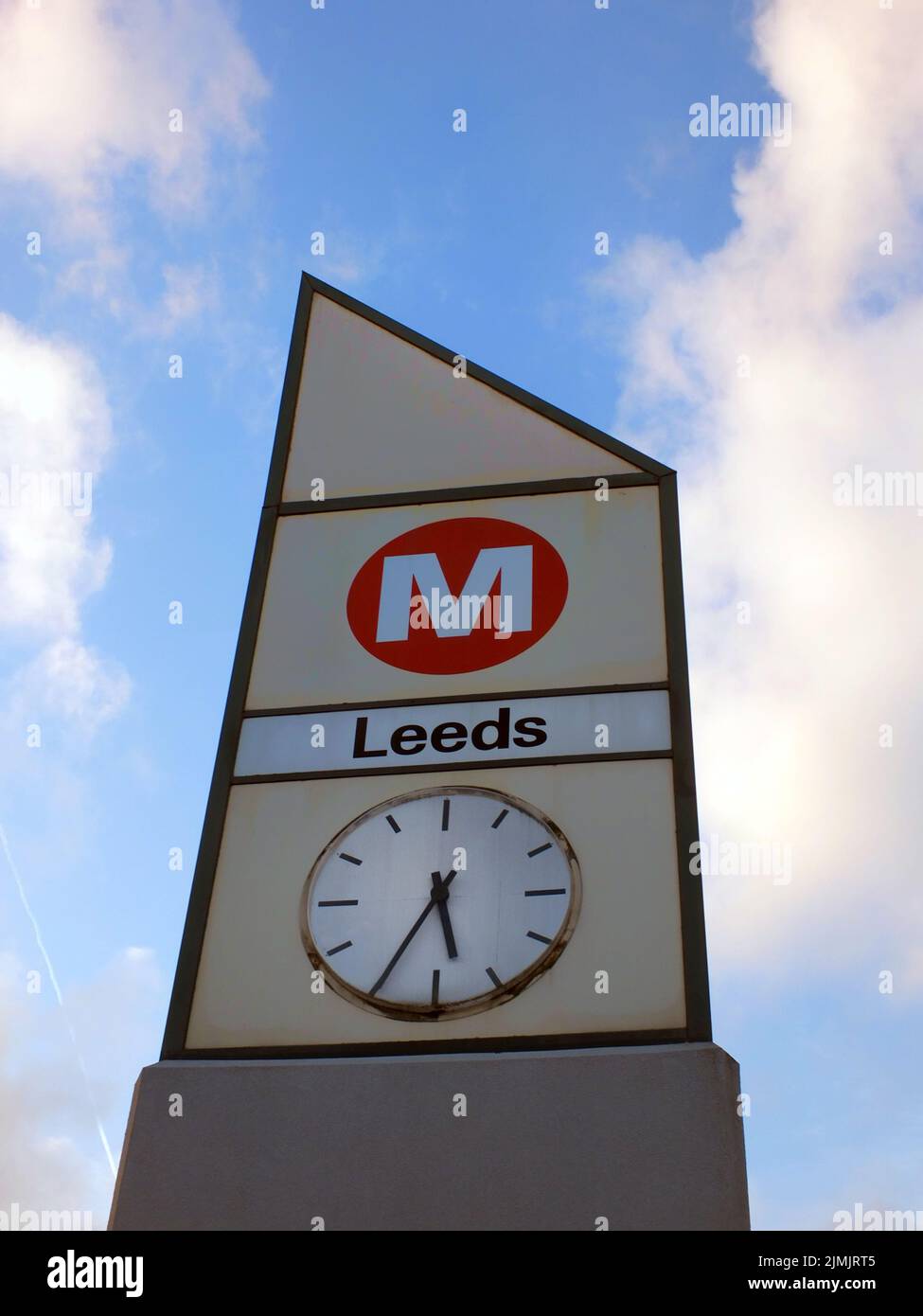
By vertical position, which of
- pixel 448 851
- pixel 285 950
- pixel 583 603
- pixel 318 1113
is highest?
pixel 583 603

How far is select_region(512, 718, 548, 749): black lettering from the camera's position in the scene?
7922 mm

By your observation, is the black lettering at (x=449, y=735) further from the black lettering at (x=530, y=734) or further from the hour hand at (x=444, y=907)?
the hour hand at (x=444, y=907)

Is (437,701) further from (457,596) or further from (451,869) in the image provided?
(451,869)

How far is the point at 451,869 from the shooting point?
7.41m

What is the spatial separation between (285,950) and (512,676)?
203 centimetres

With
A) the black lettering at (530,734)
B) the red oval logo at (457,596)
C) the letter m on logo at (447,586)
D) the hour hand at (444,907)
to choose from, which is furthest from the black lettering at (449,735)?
the hour hand at (444,907)

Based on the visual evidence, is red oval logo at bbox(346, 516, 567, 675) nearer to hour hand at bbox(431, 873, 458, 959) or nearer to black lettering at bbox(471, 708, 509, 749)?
black lettering at bbox(471, 708, 509, 749)

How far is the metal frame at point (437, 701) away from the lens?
6816 mm

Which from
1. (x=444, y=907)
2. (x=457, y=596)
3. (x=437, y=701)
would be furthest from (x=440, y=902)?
(x=457, y=596)

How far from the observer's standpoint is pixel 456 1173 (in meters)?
6.35

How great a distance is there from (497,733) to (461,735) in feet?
0.66
